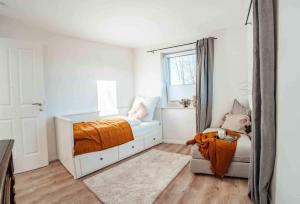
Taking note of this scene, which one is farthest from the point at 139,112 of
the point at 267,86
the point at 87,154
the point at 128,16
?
the point at 267,86

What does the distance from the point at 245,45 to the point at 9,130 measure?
4.10m

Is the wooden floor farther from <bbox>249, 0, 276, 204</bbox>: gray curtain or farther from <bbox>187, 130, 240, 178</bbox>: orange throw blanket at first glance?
<bbox>249, 0, 276, 204</bbox>: gray curtain

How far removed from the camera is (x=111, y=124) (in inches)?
110

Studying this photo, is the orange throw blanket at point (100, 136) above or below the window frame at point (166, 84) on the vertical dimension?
below

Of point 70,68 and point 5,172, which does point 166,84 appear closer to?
point 70,68

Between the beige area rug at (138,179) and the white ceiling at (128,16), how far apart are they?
2309mm

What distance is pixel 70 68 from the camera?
316 cm

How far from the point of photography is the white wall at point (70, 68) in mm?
2766

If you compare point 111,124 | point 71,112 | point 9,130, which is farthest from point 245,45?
point 9,130

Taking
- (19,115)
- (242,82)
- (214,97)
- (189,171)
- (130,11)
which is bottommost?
(189,171)
